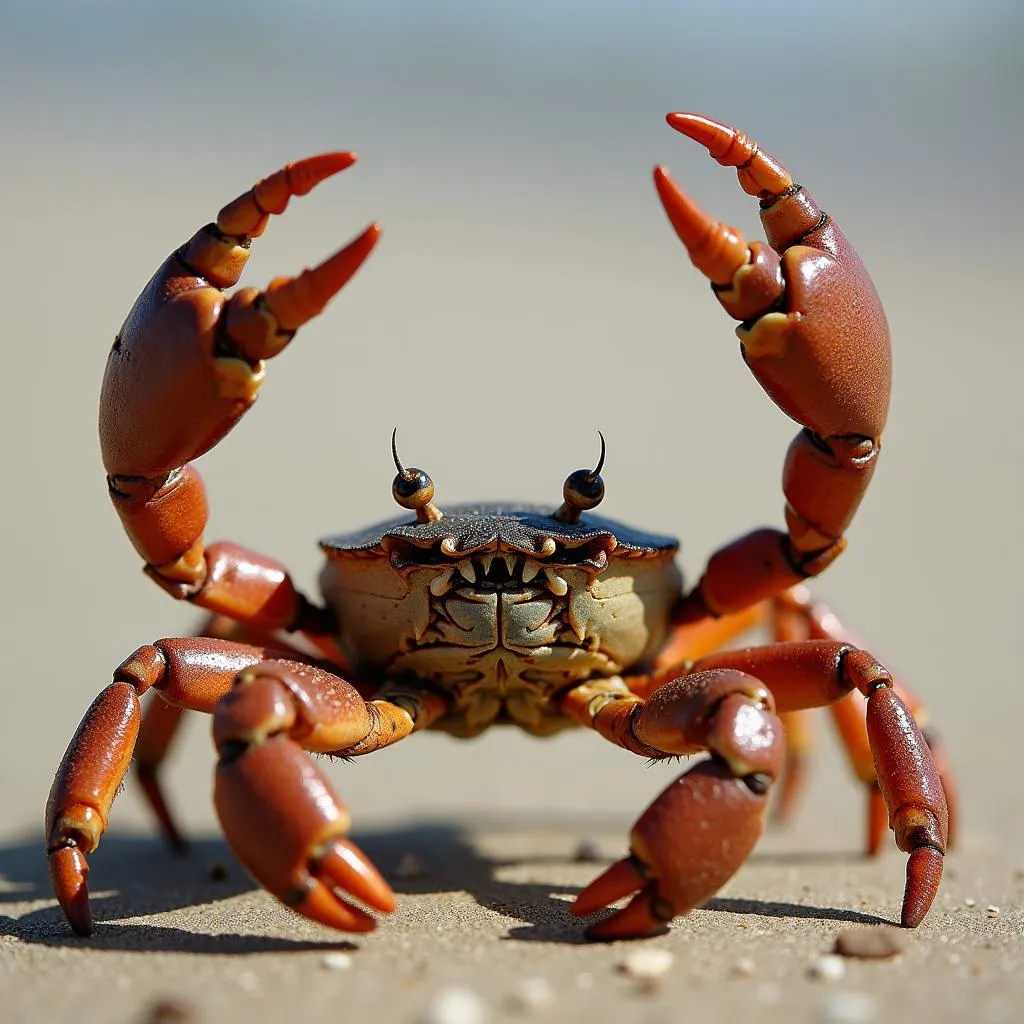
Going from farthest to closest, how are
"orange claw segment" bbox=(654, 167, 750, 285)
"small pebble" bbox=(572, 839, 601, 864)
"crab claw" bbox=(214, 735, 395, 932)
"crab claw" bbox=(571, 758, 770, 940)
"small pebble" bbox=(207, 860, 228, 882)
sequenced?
"small pebble" bbox=(572, 839, 601, 864)
"small pebble" bbox=(207, 860, 228, 882)
"orange claw segment" bbox=(654, 167, 750, 285)
"crab claw" bbox=(571, 758, 770, 940)
"crab claw" bbox=(214, 735, 395, 932)

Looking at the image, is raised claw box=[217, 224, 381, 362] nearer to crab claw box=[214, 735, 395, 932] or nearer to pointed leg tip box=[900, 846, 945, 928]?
crab claw box=[214, 735, 395, 932]

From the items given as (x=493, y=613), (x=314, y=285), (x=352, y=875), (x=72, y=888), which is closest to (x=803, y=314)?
(x=493, y=613)

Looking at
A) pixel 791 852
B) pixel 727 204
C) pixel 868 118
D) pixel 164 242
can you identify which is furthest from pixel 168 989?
pixel 868 118

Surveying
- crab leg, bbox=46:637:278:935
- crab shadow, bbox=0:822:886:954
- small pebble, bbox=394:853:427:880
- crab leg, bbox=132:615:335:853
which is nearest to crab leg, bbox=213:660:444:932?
crab shadow, bbox=0:822:886:954

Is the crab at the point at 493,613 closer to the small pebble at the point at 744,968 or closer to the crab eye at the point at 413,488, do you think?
the crab eye at the point at 413,488

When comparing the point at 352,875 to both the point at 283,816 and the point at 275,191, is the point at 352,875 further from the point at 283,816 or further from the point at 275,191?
the point at 275,191

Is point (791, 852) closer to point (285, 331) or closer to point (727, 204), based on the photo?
point (285, 331)
